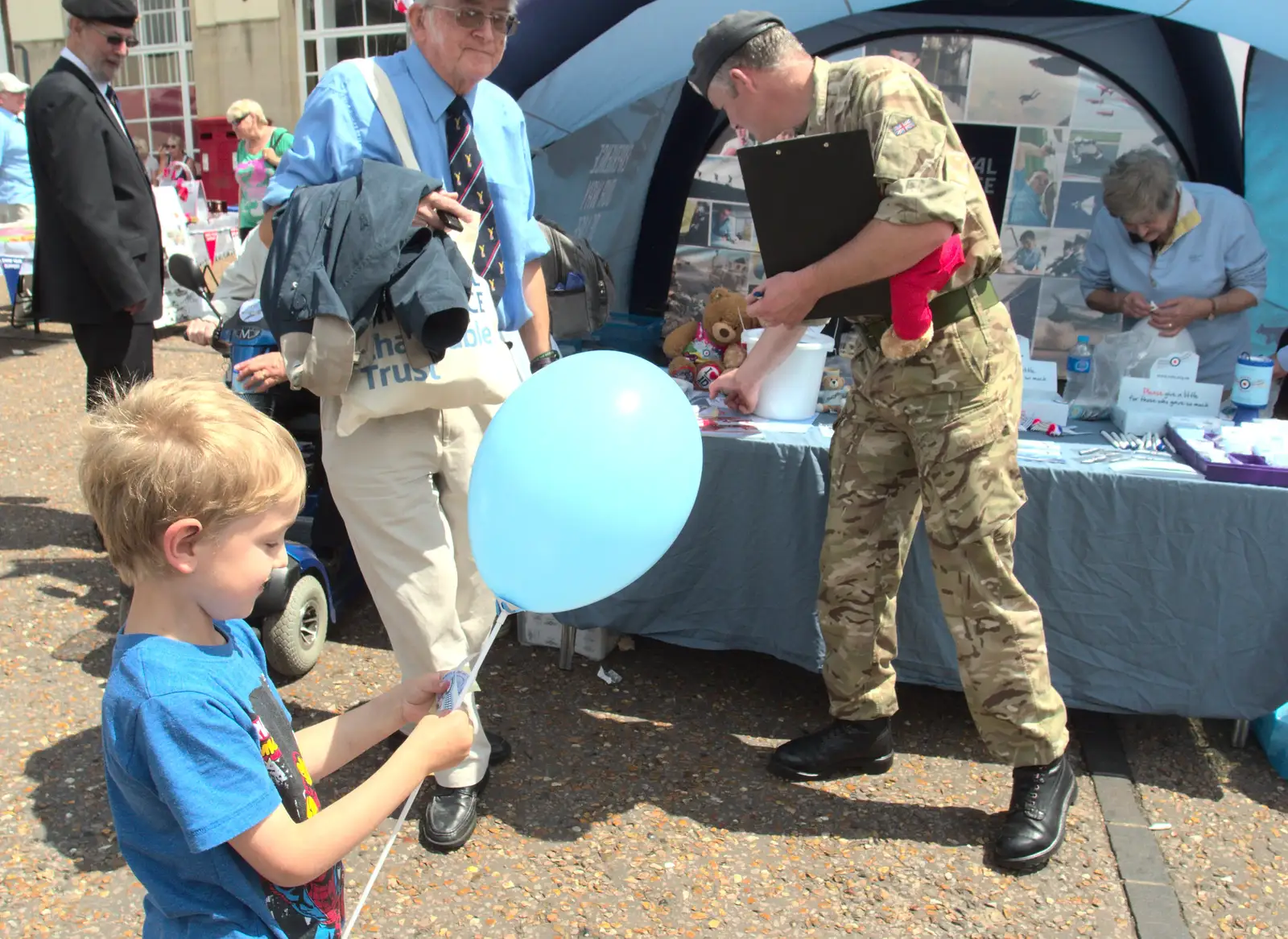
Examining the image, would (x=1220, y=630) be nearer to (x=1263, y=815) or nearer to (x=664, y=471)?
(x=1263, y=815)

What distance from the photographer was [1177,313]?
3.75 meters

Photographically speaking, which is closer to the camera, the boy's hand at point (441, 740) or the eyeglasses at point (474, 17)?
the boy's hand at point (441, 740)

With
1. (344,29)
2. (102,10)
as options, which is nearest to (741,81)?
(102,10)

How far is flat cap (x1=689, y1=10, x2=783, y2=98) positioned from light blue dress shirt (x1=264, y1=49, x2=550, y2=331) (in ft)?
1.71

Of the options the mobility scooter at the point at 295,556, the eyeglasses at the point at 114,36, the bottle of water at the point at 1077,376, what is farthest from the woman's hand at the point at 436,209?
the bottle of water at the point at 1077,376

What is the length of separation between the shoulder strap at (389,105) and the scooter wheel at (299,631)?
1395 millimetres

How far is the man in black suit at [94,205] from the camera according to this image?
3.58m

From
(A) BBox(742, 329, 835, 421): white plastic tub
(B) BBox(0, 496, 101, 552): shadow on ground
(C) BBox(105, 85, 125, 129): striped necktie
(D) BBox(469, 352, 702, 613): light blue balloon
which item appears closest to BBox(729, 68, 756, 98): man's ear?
(D) BBox(469, 352, 702, 613): light blue balloon

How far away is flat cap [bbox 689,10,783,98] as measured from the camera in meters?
2.18

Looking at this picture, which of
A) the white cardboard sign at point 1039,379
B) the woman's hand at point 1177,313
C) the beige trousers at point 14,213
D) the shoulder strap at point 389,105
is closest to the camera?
the shoulder strap at point 389,105

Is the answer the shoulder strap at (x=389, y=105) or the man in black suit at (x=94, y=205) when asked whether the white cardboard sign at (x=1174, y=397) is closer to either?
the shoulder strap at (x=389, y=105)

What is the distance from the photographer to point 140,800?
1.17m

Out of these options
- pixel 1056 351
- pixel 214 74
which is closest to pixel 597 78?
pixel 1056 351

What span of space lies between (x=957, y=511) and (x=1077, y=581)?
74 centimetres
